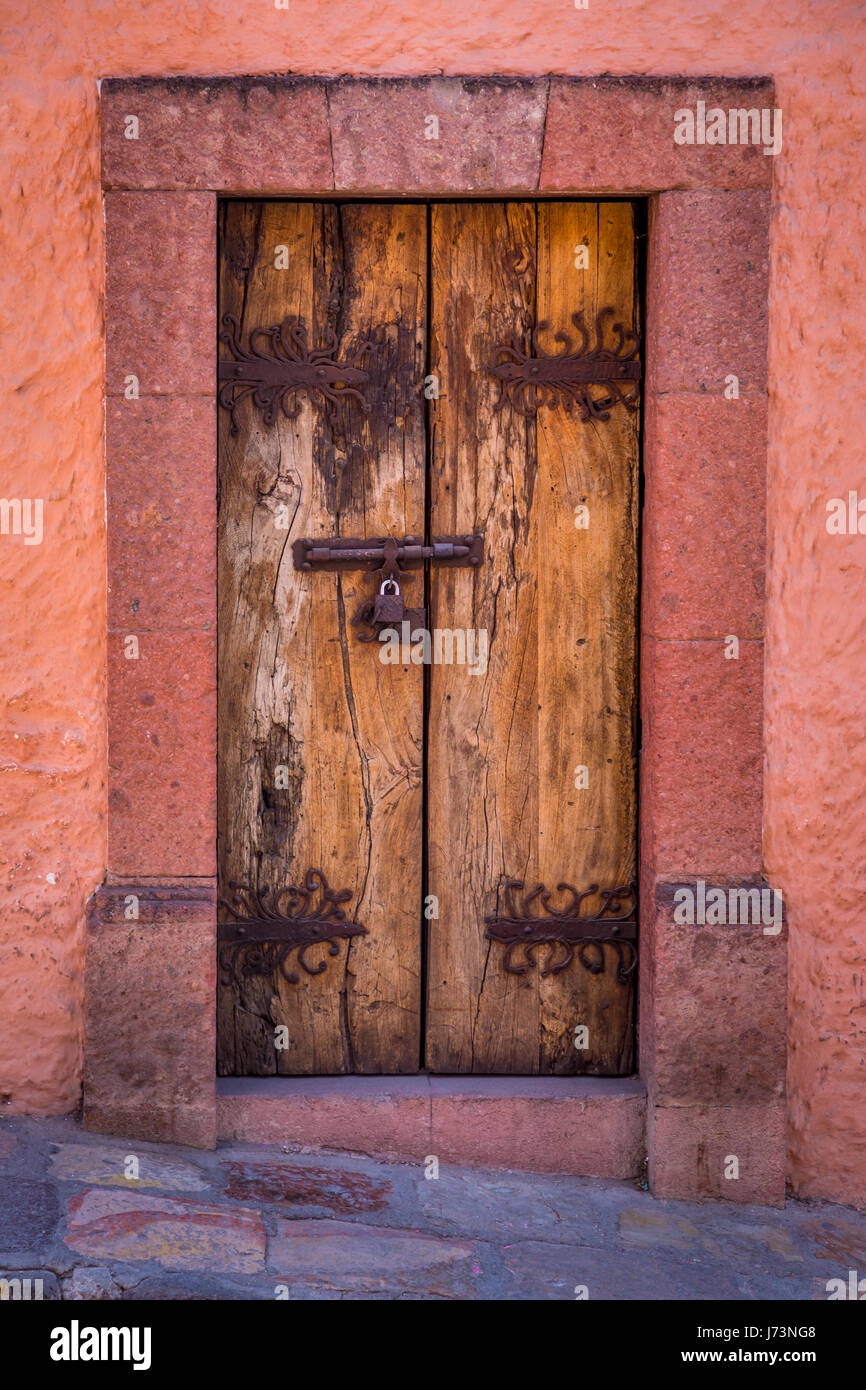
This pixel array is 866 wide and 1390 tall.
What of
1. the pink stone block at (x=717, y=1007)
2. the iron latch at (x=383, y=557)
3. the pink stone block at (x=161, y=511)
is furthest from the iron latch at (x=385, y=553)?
the pink stone block at (x=717, y=1007)

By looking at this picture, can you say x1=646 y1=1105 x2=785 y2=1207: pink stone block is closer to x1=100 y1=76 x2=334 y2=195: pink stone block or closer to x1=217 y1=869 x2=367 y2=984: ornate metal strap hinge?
x1=217 y1=869 x2=367 y2=984: ornate metal strap hinge

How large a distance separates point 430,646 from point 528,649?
0.26 metres

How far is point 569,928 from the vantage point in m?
3.39

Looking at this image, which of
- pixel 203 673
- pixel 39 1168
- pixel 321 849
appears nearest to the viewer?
pixel 39 1168

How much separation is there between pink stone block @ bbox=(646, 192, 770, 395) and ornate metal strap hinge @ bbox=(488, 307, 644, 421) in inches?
6.2

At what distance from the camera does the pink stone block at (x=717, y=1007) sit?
3182mm

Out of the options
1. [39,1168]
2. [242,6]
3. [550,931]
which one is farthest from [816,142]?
[39,1168]

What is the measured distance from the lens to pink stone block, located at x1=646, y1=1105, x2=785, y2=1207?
126 inches

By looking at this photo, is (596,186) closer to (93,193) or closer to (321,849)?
(93,193)

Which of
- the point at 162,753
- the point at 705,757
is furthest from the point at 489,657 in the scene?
the point at 162,753

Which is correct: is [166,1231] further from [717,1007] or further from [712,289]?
[712,289]

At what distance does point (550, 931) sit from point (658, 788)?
1.69 feet

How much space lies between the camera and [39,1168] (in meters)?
2.97

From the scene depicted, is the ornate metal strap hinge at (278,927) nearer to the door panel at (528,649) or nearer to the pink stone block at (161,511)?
the door panel at (528,649)
